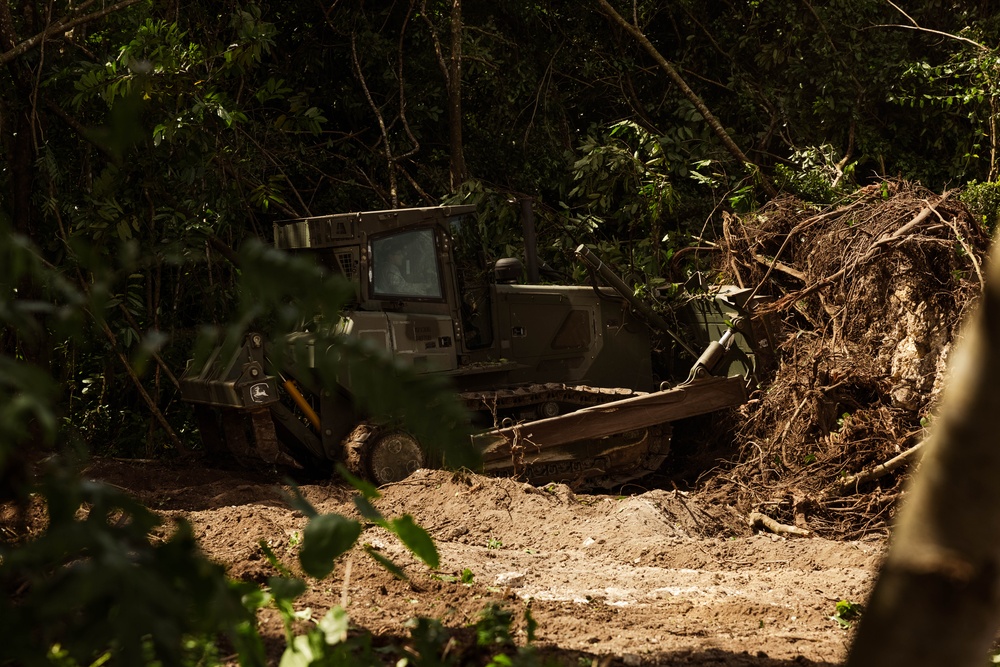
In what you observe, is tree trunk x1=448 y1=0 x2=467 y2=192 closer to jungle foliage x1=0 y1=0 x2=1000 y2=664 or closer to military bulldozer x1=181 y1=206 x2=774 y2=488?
jungle foliage x1=0 y1=0 x2=1000 y2=664

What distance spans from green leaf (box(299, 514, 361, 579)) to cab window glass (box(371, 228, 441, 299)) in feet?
21.0

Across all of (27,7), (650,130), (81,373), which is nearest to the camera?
(27,7)

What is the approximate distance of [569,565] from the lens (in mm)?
6348

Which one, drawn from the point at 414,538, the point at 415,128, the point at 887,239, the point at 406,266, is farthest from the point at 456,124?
the point at 414,538

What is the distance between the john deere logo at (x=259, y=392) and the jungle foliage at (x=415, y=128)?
755mm

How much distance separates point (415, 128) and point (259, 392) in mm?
7233

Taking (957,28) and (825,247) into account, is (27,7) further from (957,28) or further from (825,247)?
(957,28)

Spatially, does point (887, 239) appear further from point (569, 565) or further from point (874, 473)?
point (569, 565)

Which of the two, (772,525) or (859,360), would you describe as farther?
(859,360)

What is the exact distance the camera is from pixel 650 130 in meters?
14.9

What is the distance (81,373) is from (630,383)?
611cm

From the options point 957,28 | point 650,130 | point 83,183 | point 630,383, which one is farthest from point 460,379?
point 957,28

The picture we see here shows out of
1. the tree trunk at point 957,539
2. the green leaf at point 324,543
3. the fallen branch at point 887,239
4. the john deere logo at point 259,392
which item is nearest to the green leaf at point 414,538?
the green leaf at point 324,543

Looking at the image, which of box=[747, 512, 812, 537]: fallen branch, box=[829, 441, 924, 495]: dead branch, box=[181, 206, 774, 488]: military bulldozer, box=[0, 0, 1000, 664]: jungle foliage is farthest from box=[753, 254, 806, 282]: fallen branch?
box=[747, 512, 812, 537]: fallen branch
